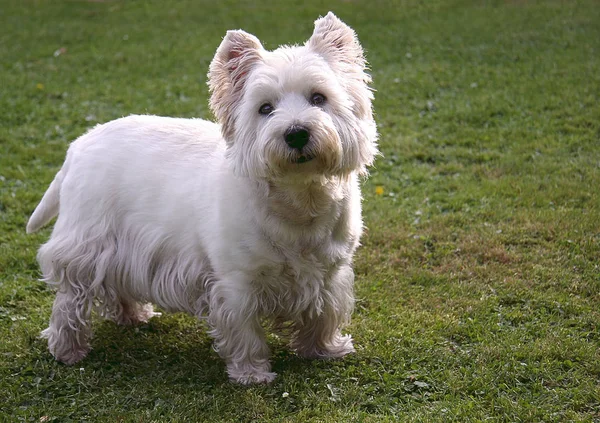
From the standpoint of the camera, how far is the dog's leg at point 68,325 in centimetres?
446

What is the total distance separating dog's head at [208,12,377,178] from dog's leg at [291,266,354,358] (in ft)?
2.55

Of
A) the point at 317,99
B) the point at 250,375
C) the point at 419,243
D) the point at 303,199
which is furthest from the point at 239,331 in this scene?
the point at 419,243

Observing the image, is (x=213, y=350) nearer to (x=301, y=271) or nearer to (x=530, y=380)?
(x=301, y=271)

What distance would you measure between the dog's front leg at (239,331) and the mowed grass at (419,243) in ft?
0.40

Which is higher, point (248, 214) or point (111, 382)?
point (248, 214)

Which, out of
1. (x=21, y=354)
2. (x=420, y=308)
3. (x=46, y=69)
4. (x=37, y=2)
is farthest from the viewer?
(x=37, y=2)

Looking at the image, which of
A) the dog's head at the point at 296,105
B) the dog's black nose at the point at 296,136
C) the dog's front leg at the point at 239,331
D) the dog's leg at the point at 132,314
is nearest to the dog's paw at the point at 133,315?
the dog's leg at the point at 132,314

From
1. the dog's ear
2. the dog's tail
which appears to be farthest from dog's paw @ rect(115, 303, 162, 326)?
the dog's ear

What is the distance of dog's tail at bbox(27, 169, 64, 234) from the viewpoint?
480cm

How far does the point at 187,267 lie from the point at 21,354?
1.21m

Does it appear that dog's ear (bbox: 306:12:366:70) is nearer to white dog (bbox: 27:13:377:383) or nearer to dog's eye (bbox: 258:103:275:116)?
white dog (bbox: 27:13:377:383)

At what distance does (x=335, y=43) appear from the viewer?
3994 mm

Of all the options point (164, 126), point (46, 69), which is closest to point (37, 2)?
point (46, 69)

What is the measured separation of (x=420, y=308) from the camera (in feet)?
16.2
